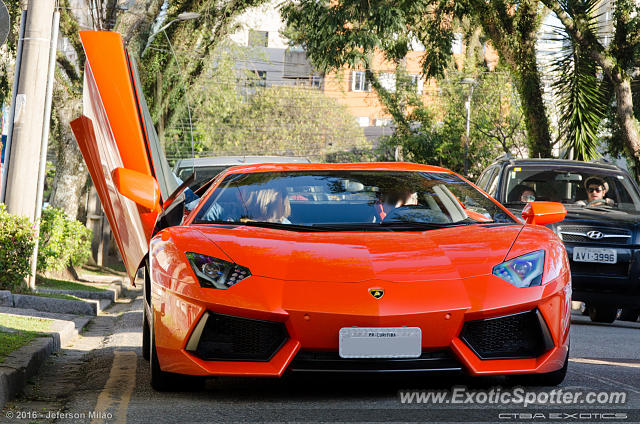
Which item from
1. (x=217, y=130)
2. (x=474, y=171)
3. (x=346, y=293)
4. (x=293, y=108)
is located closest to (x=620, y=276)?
(x=346, y=293)

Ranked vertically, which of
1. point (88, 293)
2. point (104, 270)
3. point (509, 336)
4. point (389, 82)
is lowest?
point (104, 270)

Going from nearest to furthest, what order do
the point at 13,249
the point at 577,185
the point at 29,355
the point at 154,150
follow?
the point at 29,355
the point at 154,150
the point at 13,249
the point at 577,185

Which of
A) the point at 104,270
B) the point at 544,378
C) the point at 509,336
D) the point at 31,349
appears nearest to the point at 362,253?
the point at 509,336

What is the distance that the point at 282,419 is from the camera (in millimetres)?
4680

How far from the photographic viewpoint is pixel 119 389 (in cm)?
583

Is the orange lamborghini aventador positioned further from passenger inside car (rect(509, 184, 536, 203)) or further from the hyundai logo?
passenger inside car (rect(509, 184, 536, 203))

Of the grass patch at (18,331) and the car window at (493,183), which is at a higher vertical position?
the car window at (493,183)

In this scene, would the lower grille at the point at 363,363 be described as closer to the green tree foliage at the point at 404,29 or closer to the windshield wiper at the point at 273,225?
the windshield wiper at the point at 273,225

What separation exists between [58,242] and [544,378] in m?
11.6

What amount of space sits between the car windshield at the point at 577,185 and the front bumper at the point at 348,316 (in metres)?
6.87

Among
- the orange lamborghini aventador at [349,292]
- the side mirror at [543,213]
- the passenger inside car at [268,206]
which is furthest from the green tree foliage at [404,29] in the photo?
the orange lamborghini aventador at [349,292]

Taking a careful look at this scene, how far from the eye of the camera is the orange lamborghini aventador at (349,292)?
16.1 feet

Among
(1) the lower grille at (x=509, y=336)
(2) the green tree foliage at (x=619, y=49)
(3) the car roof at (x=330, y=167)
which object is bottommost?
(1) the lower grille at (x=509, y=336)

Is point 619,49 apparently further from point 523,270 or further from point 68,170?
point 523,270
